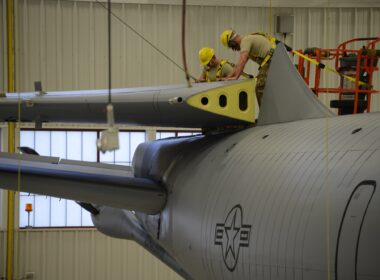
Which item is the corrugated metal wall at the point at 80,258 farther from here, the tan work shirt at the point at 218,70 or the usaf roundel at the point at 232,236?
the usaf roundel at the point at 232,236

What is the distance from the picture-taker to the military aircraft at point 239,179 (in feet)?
17.7

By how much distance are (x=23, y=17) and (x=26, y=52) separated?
854 millimetres

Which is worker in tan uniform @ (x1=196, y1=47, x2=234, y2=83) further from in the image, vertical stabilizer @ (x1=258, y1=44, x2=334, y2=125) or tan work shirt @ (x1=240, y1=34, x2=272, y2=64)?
vertical stabilizer @ (x1=258, y1=44, x2=334, y2=125)

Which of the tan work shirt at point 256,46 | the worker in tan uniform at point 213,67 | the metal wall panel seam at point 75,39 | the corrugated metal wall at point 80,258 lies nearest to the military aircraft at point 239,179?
the tan work shirt at point 256,46

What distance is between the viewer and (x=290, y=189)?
20.2 feet

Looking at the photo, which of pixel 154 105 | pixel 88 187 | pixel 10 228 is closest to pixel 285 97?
pixel 154 105

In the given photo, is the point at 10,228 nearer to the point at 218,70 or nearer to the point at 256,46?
the point at 218,70

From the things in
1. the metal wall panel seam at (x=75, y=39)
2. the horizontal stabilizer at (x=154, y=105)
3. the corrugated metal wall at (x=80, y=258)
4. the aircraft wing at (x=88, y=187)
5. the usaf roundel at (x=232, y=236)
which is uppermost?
the metal wall panel seam at (x=75, y=39)

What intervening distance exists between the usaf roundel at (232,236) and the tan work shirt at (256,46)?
311 centimetres

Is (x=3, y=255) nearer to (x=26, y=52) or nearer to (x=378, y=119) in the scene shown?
(x=26, y=52)

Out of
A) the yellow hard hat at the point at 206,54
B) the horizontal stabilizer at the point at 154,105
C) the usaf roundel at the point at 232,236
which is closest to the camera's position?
the usaf roundel at the point at 232,236

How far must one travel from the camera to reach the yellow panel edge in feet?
26.9

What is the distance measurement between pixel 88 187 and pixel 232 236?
2.93 meters

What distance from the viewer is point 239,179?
7.38m
